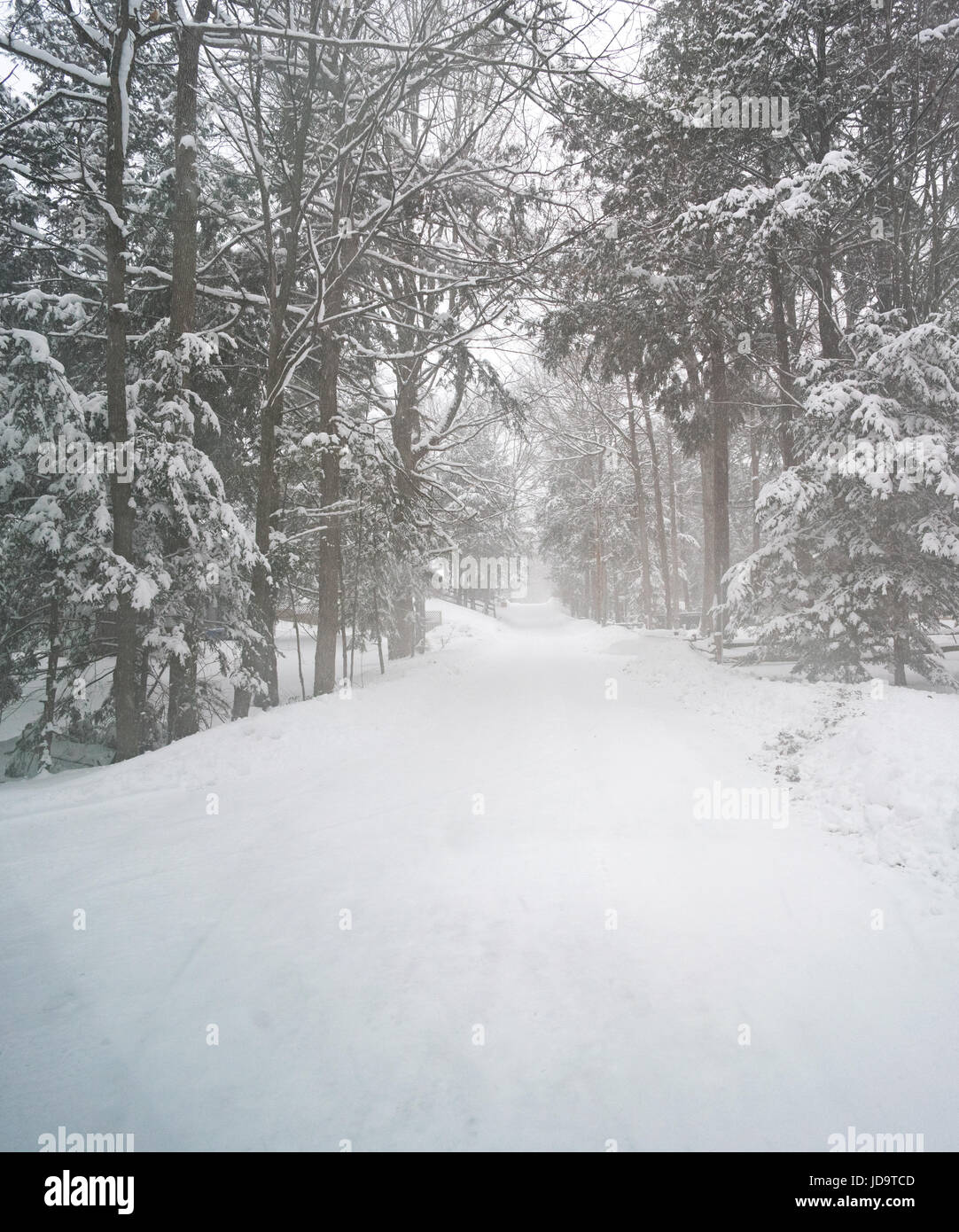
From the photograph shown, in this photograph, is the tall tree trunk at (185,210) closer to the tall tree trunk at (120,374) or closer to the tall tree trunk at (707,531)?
the tall tree trunk at (120,374)

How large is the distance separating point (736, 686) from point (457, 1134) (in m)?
9.05

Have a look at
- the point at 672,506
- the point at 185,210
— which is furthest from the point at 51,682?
the point at 672,506

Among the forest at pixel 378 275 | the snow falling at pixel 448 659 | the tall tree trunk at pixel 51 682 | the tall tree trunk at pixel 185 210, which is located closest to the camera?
the snow falling at pixel 448 659

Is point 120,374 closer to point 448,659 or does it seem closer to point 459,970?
point 459,970

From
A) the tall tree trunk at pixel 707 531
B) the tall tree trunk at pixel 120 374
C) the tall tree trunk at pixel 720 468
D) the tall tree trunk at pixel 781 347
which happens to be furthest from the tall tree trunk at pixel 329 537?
the tall tree trunk at pixel 707 531

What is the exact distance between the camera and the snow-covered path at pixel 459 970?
2514 mm

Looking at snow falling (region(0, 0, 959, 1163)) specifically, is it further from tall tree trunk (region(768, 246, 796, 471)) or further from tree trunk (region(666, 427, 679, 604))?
tree trunk (region(666, 427, 679, 604))

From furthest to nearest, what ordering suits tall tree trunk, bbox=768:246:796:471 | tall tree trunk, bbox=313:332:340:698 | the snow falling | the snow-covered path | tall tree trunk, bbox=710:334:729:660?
tall tree trunk, bbox=710:334:729:660, tall tree trunk, bbox=768:246:796:471, tall tree trunk, bbox=313:332:340:698, the snow falling, the snow-covered path

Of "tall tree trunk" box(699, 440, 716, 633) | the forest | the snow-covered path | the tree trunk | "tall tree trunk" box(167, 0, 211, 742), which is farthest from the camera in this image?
the tree trunk

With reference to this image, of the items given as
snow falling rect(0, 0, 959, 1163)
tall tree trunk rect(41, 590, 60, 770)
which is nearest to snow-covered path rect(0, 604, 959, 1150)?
snow falling rect(0, 0, 959, 1163)

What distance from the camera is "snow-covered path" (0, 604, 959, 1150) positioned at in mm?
2514

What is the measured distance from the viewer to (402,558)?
1278 centimetres

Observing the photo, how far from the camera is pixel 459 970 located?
11.0 feet

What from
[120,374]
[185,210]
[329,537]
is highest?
[185,210]
